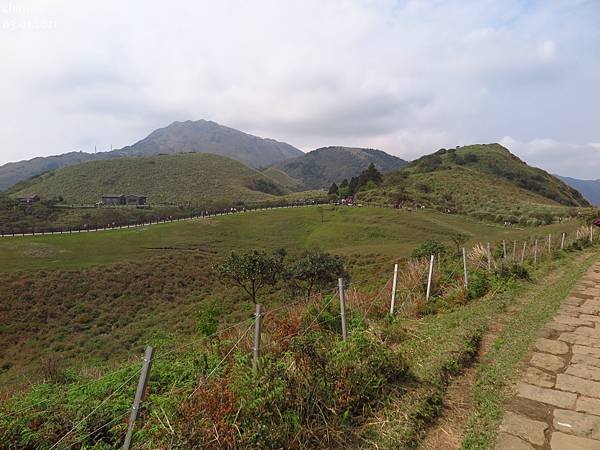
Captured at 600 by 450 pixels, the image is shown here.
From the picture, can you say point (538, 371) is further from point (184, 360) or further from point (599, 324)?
Result: point (184, 360)

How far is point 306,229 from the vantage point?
51094 mm

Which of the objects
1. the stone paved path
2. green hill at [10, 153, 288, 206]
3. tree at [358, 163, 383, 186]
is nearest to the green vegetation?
the stone paved path

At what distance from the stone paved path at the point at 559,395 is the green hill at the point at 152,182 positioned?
86178mm

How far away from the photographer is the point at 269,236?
158 feet

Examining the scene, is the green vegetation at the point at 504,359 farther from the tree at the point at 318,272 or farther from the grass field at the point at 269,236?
the grass field at the point at 269,236

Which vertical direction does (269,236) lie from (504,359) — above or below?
below

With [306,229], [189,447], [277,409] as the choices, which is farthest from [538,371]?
[306,229]

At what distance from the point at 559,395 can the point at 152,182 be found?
110515 millimetres

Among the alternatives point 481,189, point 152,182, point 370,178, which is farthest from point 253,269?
point 152,182

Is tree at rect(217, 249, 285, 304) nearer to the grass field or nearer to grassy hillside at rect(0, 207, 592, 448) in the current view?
grassy hillside at rect(0, 207, 592, 448)

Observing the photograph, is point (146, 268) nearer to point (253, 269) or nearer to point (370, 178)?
point (253, 269)

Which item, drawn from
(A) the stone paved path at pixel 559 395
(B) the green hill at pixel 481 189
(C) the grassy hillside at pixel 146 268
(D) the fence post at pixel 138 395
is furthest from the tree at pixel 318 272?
(B) the green hill at pixel 481 189

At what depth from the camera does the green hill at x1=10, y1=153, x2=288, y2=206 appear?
95500 millimetres

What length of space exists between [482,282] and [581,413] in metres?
5.76
